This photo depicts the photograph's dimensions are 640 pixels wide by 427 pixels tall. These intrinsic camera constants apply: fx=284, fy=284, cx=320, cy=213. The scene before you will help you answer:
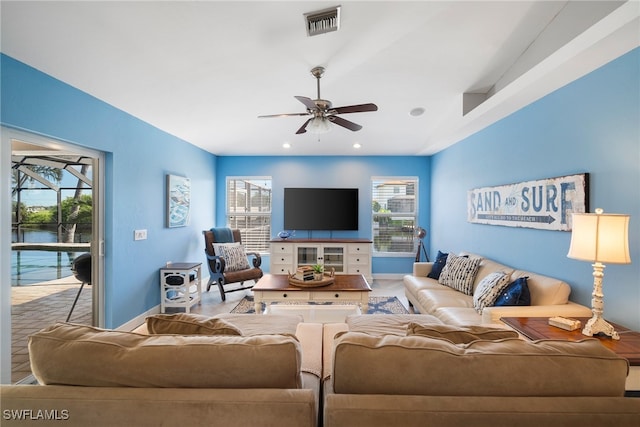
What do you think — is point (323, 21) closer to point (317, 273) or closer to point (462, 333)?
point (462, 333)

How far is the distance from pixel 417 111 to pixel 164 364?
13.2 ft

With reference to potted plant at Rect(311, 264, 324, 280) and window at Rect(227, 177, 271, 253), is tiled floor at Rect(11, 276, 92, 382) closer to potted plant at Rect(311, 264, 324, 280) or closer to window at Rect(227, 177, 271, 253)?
potted plant at Rect(311, 264, 324, 280)

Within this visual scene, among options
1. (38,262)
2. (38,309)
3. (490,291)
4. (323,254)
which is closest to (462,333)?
(490,291)

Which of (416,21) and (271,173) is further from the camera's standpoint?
(271,173)

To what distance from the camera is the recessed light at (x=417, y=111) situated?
3891mm

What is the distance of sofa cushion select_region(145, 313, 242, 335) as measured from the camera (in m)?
1.30

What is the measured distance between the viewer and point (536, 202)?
8.98 ft

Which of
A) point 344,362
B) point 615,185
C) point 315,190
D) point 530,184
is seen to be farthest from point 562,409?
point 315,190

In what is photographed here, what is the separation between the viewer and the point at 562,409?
88 centimetres

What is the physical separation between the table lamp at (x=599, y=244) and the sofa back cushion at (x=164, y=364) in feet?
6.12

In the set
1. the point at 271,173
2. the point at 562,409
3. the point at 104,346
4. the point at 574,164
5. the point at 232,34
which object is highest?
the point at 232,34

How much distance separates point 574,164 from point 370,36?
203 centimetres

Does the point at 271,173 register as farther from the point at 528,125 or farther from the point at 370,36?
the point at 528,125

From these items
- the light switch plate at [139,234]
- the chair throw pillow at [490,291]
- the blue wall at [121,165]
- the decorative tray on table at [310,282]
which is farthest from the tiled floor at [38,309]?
the chair throw pillow at [490,291]
